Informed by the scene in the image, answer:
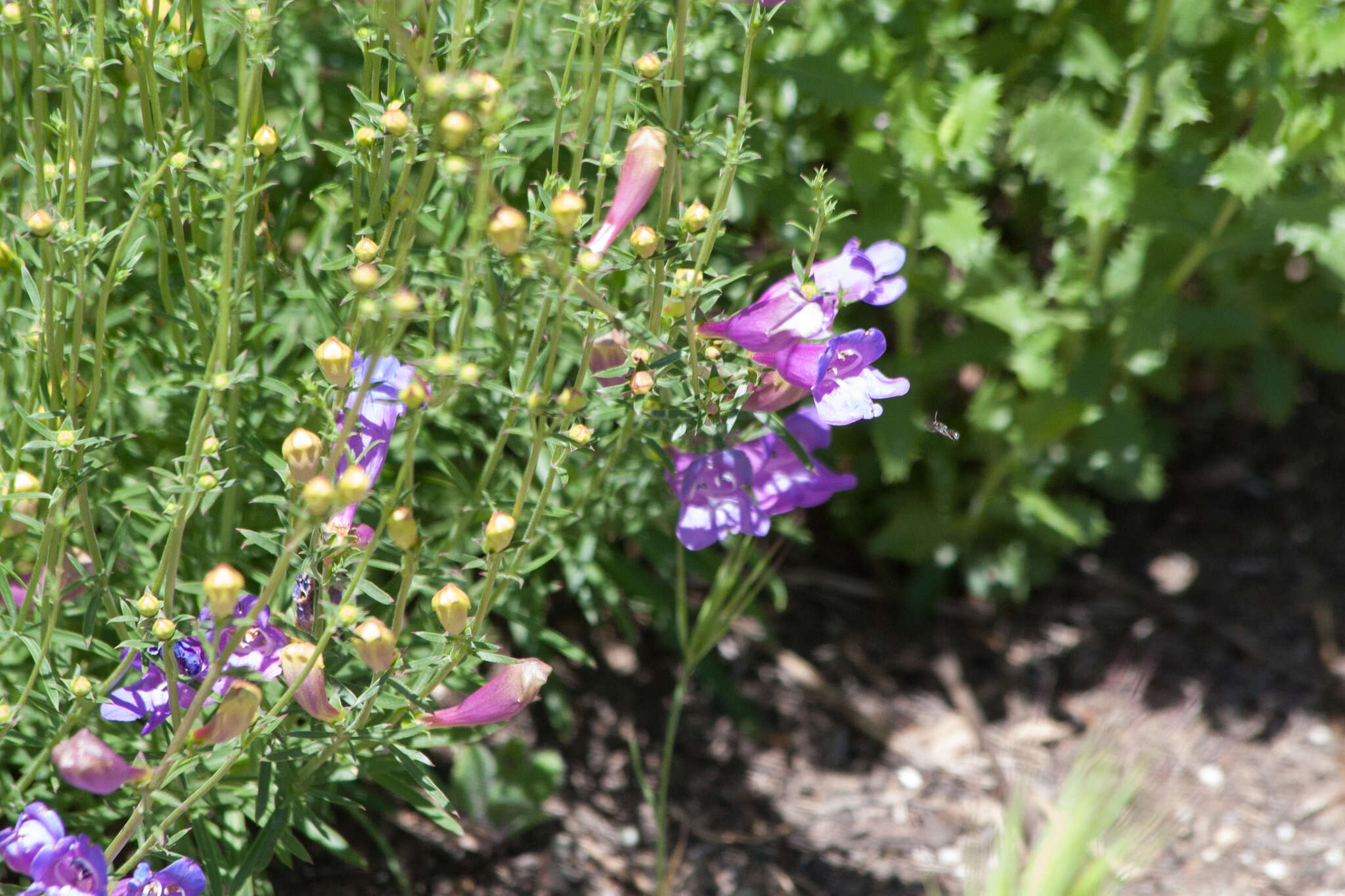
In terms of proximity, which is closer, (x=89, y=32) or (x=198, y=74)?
(x=89, y=32)

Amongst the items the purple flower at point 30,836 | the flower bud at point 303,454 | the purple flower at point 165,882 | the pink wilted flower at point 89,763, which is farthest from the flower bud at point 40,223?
the purple flower at point 165,882

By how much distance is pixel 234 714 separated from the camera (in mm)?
1473

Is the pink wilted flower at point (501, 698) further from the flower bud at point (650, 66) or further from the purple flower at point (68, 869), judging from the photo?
the flower bud at point (650, 66)

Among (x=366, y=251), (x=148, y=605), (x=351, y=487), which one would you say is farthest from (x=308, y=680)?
(x=366, y=251)

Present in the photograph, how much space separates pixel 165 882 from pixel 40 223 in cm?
86

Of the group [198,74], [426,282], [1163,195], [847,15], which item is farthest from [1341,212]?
[198,74]

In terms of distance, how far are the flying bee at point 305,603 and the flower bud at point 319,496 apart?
17.9 inches

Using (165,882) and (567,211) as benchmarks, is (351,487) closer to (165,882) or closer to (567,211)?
(567,211)

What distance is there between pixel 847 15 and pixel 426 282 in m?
1.30

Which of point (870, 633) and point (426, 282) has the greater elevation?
point (426, 282)

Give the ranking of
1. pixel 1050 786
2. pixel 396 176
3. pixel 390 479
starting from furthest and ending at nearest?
pixel 1050 786 → pixel 396 176 → pixel 390 479

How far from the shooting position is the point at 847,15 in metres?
2.71

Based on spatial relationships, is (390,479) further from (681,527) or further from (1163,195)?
(1163,195)

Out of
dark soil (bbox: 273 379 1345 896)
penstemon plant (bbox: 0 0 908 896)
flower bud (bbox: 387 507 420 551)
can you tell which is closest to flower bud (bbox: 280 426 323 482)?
penstemon plant (bbox: 0 0 908 896)
